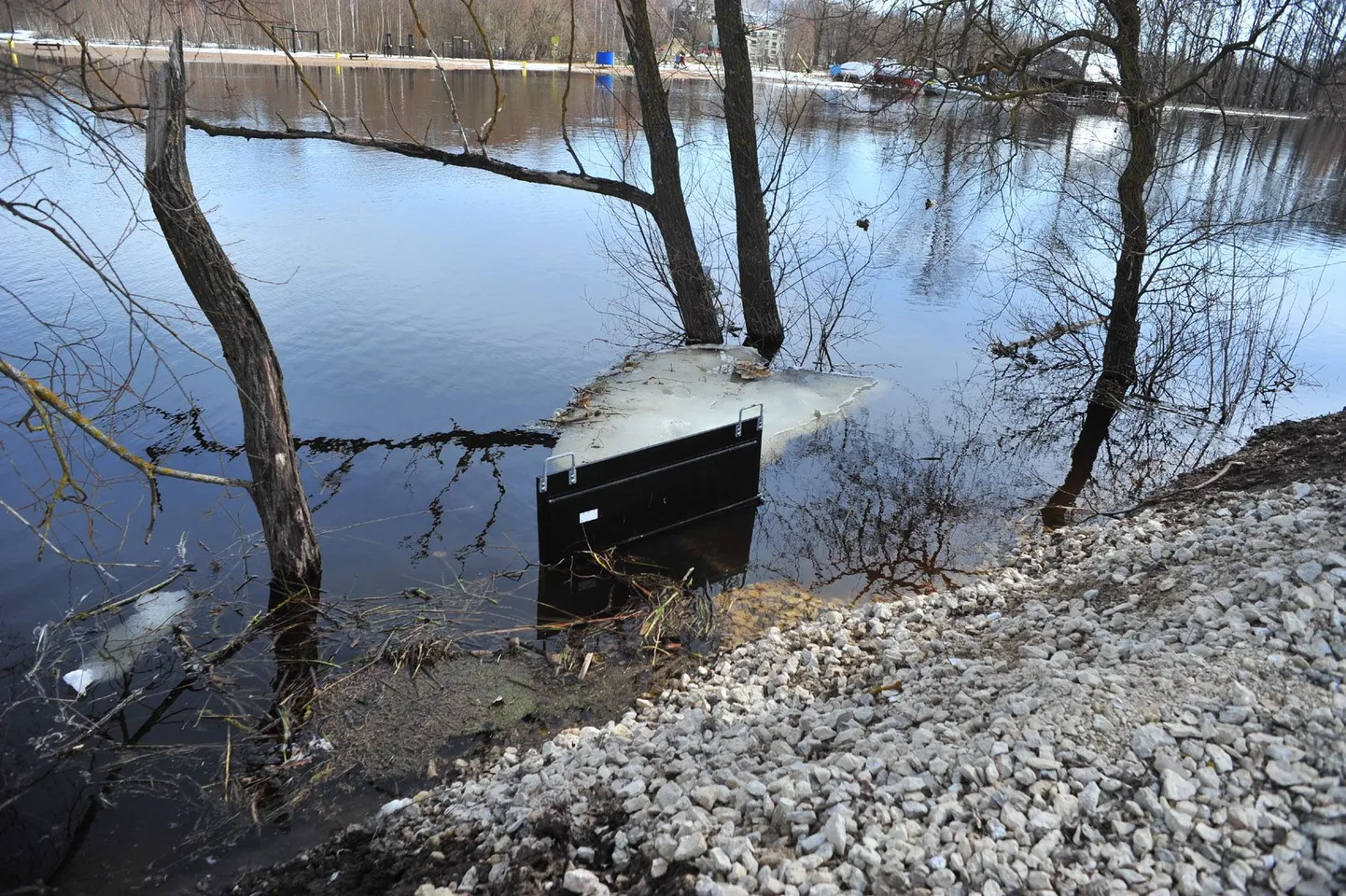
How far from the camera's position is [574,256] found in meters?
15.4

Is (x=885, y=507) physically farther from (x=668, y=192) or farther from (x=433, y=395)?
(x=668, y=192)

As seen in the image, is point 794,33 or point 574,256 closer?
point 574,256

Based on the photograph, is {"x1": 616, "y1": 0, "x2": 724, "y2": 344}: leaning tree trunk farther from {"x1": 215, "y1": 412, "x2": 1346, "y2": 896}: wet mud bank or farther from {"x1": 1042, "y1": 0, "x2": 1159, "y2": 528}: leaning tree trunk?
Result: {"x1": 215, "y1": 412, "x2": 1346, "y2": 896}: wet mud bank

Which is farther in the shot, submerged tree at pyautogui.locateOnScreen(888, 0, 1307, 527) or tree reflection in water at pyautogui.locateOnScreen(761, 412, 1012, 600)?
submerged tree at pyautogui.locateOnScreen(888, 0, 1307, 527)

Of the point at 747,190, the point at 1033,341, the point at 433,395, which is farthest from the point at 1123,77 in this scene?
the point at 433,395

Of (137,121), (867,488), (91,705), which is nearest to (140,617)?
(91,705)

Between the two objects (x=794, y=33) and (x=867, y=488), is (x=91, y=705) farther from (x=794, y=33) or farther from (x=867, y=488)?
(x=794, y=33)

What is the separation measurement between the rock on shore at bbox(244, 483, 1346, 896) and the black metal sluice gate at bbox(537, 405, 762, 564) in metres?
1.89

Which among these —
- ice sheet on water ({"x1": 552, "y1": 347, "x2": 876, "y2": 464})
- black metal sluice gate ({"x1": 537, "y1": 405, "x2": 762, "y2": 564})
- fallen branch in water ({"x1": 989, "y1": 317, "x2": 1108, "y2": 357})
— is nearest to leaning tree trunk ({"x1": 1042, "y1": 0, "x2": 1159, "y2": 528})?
fallen branch in water ({"x1": 989, "y1": 317, "x2": 1108, "y2": 357})

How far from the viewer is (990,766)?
3662mm

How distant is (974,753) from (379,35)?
54727 millimetres

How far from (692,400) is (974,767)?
6.30 m

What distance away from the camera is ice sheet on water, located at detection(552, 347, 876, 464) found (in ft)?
28.9

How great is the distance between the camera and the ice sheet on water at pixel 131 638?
5.49m
